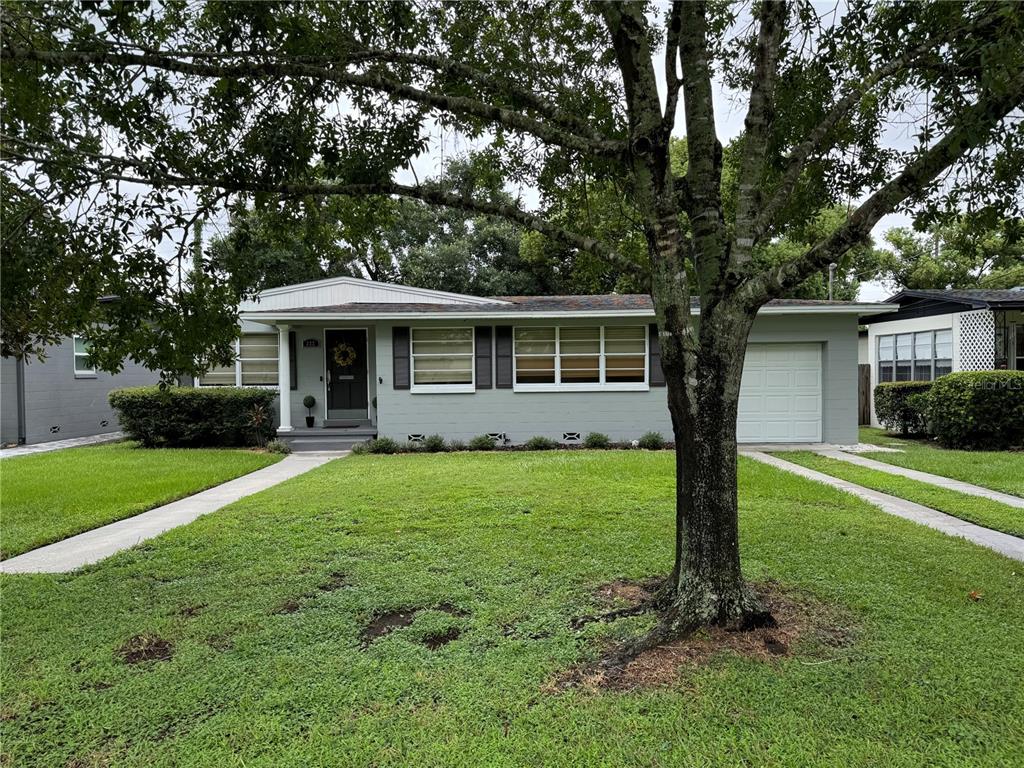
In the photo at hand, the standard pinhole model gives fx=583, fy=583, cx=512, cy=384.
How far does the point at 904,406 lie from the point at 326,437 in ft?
41.6

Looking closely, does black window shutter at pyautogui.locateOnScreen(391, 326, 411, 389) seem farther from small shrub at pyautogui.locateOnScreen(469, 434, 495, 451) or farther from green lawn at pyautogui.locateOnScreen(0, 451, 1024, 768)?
green lawn at pyautogui.locateOnScreen(0, 451, 1024, 768)

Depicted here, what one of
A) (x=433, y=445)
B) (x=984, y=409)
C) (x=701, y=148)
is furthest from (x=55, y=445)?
(x=984, y=409)

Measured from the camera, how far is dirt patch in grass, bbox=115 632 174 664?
3.12m

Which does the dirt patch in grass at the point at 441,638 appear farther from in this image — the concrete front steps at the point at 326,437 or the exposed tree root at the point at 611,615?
the concrete front steps at the point at 326,437

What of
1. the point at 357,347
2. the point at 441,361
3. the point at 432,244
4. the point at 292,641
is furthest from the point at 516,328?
the point at 432,244

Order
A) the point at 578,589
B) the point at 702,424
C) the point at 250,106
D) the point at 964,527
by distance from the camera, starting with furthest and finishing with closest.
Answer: the point at 964,527, the point at 250,106, the point at 578,589, the point at 702,424

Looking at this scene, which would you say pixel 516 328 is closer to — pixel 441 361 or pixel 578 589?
pixel 441 361

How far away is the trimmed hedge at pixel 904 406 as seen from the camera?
40.3 feet

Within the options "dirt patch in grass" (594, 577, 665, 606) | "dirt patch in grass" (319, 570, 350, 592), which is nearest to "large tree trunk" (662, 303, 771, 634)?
"dirt patch in grass" (594, 577, 665, 606)

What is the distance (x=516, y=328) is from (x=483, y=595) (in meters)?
8.42

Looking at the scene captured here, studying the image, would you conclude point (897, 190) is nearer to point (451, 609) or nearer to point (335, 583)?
point (451, 609)

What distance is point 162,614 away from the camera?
371 cm

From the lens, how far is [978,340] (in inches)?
514

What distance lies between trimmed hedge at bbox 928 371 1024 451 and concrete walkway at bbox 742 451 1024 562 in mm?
4325
